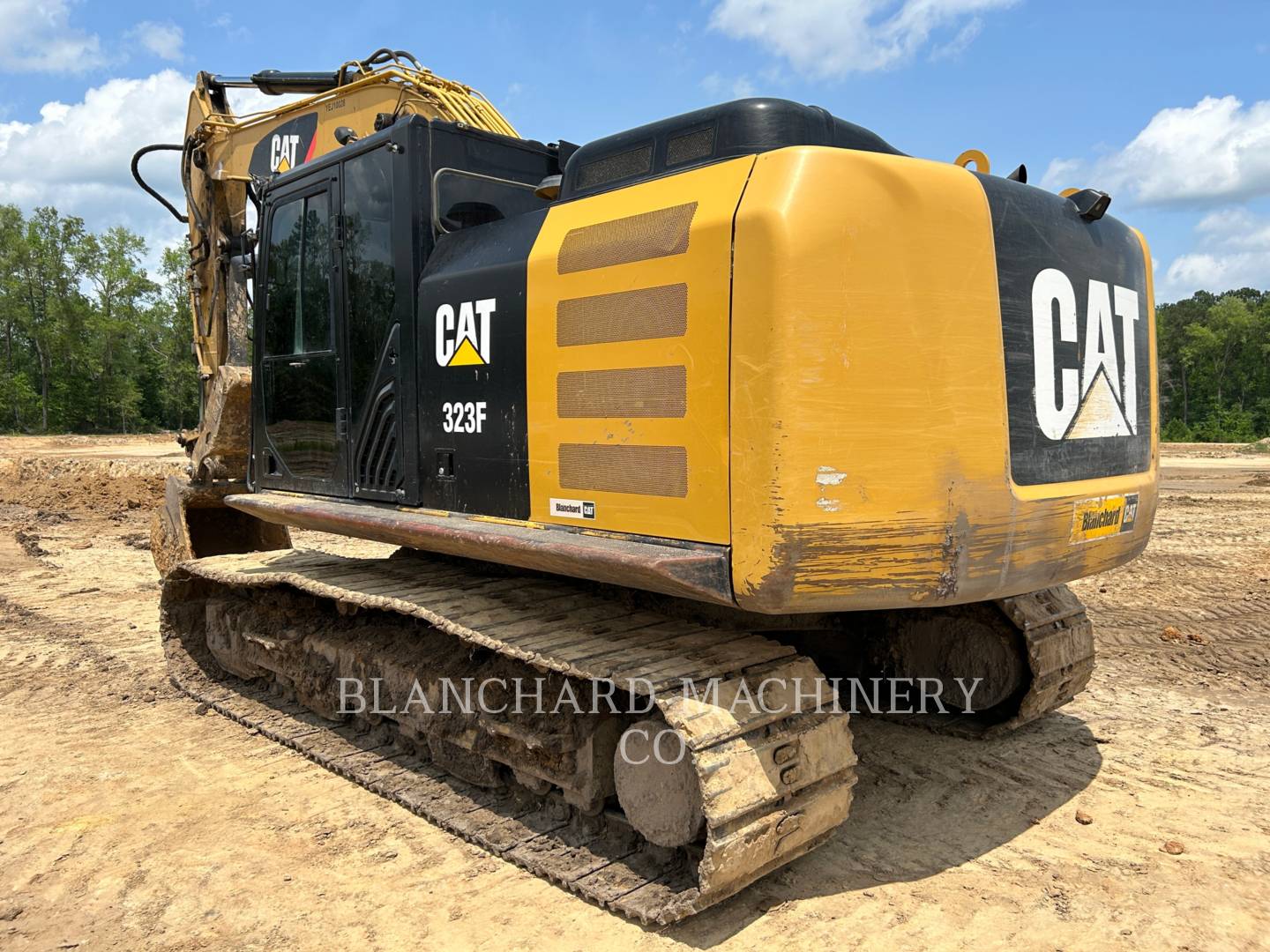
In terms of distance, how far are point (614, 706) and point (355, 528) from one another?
1.50 metres

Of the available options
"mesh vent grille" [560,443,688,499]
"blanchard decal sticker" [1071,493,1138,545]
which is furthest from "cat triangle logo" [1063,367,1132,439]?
"mesh vent grille" [560,443,688,499]

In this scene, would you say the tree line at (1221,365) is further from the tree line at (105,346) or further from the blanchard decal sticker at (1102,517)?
the blanchard decal sticker at (1102,517)

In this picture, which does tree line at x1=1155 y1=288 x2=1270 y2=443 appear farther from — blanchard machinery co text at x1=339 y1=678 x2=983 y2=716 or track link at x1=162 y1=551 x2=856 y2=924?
track link at x1=162 y1=551 x2=856 y2=924

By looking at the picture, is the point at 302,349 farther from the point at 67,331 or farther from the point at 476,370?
the point at 67,331

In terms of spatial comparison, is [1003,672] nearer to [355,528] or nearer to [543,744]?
[543,744]

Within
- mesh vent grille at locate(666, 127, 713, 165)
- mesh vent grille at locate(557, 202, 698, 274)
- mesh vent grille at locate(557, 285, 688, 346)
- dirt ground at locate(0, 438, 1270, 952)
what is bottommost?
dirt ground at locate(0, 438, 1270, 952)

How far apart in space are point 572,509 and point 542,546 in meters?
0.20

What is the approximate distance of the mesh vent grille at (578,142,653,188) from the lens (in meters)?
3.43

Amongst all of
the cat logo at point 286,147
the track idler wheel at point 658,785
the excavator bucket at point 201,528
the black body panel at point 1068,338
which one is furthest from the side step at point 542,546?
the cat logo at point 286,147

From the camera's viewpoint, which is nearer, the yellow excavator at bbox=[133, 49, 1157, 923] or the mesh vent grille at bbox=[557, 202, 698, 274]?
the yellow excavator at bbox=[133, 49, 1157, 923]

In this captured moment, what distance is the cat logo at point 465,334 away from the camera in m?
3.70

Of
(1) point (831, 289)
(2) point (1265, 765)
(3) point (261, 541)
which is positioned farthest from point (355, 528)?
(2) point (1265, 765)

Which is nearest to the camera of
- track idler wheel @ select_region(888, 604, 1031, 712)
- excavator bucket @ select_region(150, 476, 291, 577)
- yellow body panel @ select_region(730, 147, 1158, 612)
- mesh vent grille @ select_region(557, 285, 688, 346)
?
yellow body panel @ select_region(730, 147, 1158, 612)

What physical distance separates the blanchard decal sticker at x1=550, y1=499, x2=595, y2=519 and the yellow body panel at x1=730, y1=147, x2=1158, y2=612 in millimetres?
687
